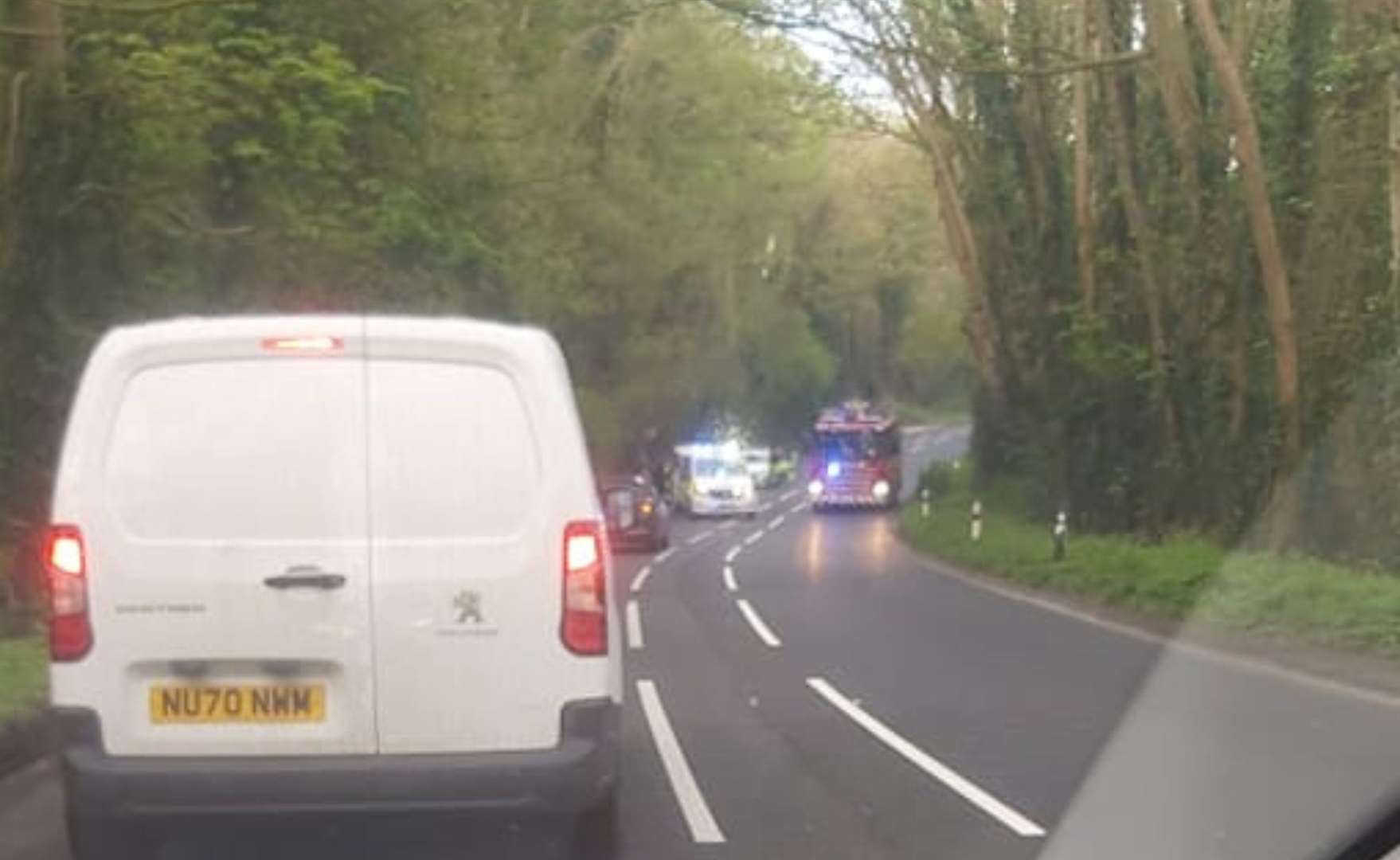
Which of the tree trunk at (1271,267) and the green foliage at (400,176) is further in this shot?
the tree trunk at (1271,267)

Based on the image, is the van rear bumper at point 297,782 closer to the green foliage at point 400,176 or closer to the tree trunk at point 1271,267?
the green foliage at point 400,176

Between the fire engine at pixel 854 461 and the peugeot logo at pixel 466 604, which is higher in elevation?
the peugeot logo at pixel 466 604

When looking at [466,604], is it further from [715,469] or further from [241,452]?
[715,469]

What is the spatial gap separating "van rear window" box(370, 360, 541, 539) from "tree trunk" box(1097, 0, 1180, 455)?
74.7ft

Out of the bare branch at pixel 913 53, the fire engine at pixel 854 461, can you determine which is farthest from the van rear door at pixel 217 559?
the fire engine at pixel 854 461

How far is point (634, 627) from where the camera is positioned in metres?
24.1

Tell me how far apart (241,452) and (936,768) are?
17.4 ft

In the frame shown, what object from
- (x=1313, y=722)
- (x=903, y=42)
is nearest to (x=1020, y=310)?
(x=903, y=42)

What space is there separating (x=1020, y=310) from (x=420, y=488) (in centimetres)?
3052

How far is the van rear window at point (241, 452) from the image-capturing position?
8.14m

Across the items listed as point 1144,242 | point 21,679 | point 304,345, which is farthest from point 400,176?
point 304,345

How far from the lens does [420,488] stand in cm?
820

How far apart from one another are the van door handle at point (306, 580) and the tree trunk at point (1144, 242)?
23.1 metres

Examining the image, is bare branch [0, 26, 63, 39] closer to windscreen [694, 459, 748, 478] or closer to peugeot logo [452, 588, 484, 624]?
peugeot logo [452, 588, 484, 624]
